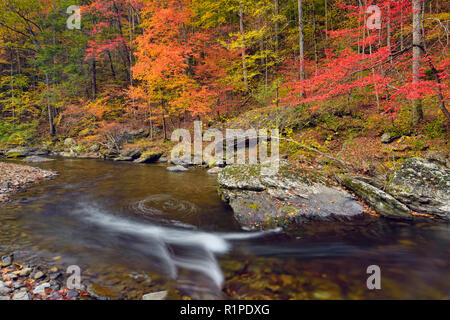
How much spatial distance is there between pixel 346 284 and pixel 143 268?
124 inches

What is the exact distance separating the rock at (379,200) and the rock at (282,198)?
1.27 ft

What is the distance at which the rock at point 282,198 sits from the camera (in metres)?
4.95

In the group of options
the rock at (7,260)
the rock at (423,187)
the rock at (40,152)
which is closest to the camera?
the rock at (7,260)

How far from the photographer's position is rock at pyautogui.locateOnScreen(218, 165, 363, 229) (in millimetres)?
4949

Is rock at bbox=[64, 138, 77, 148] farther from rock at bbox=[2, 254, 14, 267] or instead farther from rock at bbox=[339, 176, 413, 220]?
rock at bbox=[339, 176, 413, 220]

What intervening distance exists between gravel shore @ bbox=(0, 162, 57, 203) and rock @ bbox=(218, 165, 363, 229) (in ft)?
23.4

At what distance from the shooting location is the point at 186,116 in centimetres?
1695

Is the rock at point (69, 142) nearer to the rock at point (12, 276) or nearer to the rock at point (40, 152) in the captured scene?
the rock at point (40, 152)

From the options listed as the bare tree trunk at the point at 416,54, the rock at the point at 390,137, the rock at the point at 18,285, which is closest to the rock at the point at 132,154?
the rock at the point at 18,285

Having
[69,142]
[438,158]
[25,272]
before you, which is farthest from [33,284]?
[69,142]

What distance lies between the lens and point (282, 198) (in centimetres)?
534
